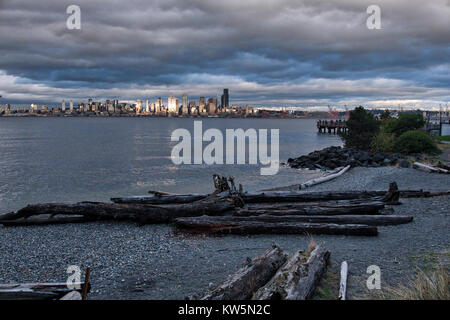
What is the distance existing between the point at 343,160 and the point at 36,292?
33959 millimetres

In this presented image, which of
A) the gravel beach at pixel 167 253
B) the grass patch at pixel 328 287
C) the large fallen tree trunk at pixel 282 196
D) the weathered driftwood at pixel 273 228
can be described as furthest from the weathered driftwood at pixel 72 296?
the large fallen tree trunk at pixel 282 196

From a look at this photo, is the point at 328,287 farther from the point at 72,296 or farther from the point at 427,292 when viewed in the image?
the point at 72,296

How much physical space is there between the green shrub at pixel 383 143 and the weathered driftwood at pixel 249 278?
37.5 meters

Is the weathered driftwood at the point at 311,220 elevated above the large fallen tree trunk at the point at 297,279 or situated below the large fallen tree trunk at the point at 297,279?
below

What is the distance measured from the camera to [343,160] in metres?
36.4

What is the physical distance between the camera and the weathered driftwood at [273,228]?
460 inches

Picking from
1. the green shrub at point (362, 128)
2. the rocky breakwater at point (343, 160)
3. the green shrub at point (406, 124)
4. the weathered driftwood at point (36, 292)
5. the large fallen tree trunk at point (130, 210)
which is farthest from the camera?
the green shrub at point (406, 124)

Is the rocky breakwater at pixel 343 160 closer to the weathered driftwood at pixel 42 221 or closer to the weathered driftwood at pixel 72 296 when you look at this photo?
the weathered driftwood at pixel 42 221

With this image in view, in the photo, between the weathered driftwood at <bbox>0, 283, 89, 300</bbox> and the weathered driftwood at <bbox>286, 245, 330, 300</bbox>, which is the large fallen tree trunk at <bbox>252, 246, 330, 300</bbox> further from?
the weathered driftwood at <bbox>0, 283, 89, 300</bbox>

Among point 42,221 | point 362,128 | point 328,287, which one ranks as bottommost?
point 42,221

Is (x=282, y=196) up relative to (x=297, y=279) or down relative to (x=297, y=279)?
down

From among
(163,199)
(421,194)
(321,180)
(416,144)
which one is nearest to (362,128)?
(416,144)

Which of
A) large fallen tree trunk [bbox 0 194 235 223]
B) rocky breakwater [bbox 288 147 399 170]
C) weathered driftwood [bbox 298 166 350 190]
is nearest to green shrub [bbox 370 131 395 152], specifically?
rocky breakwater [bbox 288 147 399 170]
